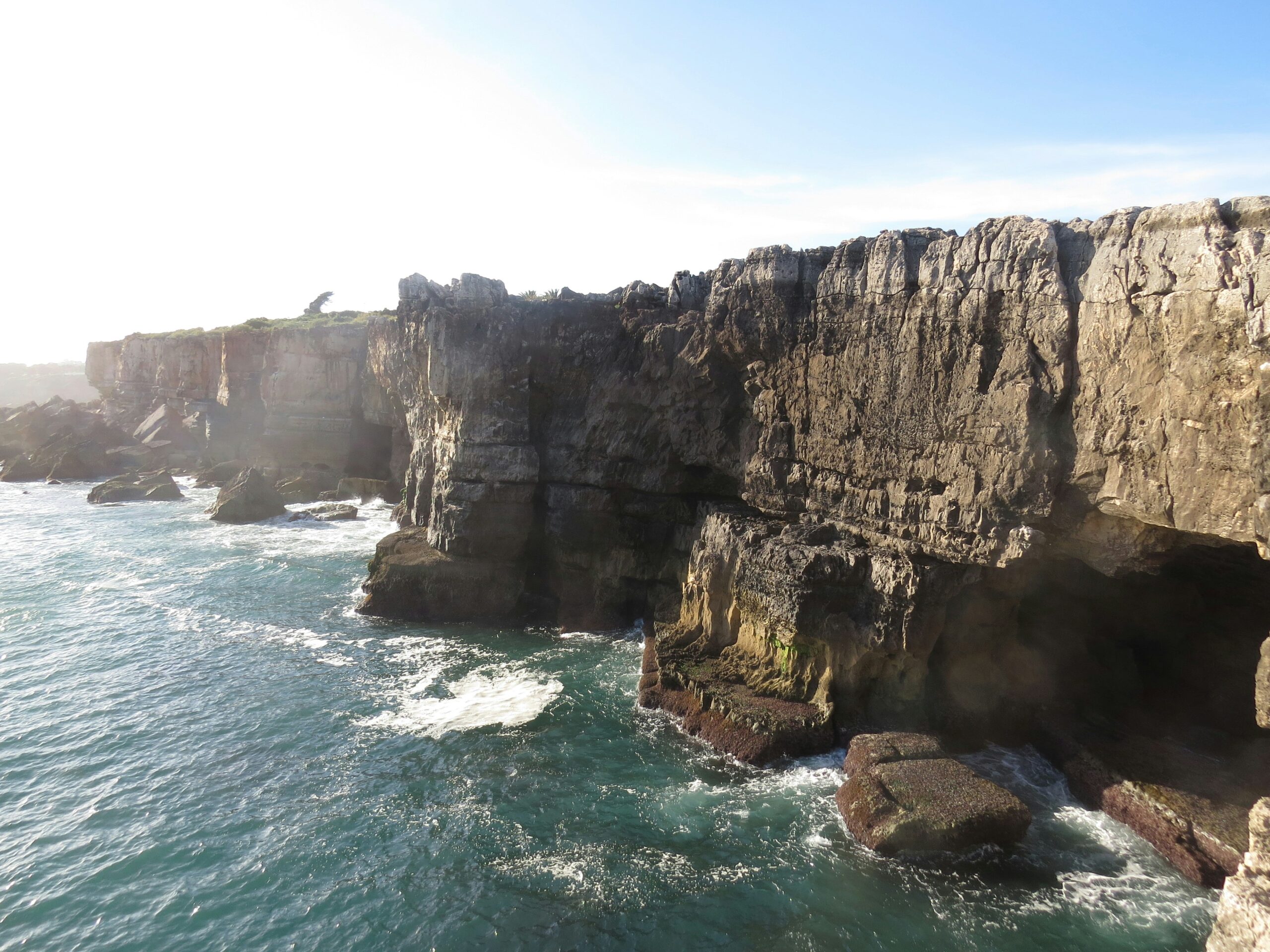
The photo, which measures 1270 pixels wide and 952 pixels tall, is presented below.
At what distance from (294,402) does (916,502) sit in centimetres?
5305

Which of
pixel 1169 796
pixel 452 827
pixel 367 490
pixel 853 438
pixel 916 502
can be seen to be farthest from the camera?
pixel 367 490

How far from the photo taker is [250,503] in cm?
4897

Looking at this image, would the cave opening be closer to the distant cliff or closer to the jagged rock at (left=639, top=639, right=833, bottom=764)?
the jagged rock at (left=639, top=639, right=833, bottom=764)

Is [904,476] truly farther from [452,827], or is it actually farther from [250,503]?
[250,503]

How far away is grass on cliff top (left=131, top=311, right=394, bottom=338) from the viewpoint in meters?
62.2

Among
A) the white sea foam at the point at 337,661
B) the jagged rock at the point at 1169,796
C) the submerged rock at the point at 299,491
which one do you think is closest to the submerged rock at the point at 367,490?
the submerged rock at the point at 299,491

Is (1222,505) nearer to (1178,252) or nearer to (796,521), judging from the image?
(1178,252)

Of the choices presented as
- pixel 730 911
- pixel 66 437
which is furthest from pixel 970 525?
pixel 66 437

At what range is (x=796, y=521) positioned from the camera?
2423 cm

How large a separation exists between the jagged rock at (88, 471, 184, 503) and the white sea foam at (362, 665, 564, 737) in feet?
148

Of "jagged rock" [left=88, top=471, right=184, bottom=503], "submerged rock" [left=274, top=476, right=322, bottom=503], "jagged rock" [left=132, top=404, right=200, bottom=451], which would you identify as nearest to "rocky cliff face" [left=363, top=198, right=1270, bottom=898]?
"submerged rock" [left=274, top=476, right=322, bottom=503]

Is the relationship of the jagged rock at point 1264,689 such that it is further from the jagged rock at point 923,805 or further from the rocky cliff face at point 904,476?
the jagged rock at point 923,805

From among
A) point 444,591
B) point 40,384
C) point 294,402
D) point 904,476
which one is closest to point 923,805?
point 904,476

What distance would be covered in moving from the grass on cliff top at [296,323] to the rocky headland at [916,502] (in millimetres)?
35009
